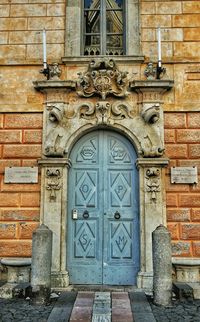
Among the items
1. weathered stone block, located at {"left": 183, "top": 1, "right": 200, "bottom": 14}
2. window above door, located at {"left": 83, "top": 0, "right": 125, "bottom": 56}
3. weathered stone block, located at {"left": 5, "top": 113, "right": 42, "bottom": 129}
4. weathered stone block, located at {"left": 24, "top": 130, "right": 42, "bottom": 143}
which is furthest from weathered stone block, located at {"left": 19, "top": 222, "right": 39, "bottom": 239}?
weathered stone block, located at {"left": 183, "top": 1, "right": 200, "bottom": 14}

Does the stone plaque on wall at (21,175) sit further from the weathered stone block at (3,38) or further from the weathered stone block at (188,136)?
the weathered stone block at (188,136)

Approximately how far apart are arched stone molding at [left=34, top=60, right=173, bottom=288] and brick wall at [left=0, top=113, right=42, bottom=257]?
240 millimetres

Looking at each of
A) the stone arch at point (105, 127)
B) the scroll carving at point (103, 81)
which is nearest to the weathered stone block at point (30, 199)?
the stone arch at point (105, 127)

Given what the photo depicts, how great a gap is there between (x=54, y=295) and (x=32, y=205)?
1867mm

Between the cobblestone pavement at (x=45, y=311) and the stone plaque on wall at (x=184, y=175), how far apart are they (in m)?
2.35

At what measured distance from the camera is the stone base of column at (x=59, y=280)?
684cm

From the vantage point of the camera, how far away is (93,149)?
7.64 metres

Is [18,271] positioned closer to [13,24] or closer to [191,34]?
[13,24]

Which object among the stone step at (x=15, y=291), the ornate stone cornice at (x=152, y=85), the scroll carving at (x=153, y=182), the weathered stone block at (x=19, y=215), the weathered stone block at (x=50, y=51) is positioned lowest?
the stone step at (x=15, y=291)

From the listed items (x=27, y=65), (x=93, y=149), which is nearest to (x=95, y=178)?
(x=93, y=149)

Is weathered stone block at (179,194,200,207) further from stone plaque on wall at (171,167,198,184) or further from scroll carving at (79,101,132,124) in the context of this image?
scroll carving at (79,101,132,124)

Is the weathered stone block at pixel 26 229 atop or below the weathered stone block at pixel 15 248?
atop

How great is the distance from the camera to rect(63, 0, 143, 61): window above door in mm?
7957

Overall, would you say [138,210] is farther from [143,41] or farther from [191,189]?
[143,41]
